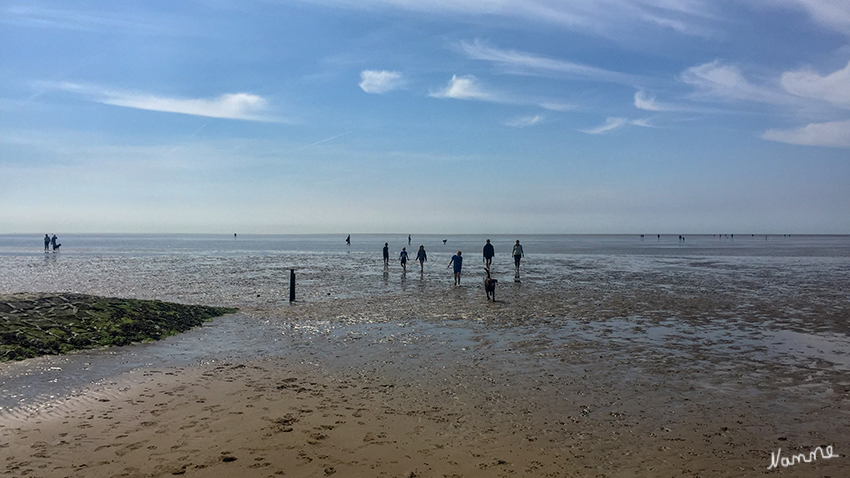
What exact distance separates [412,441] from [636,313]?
14.4 m

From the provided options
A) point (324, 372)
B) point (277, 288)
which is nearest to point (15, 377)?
point (324, 372)

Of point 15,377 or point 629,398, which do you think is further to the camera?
point 15,377

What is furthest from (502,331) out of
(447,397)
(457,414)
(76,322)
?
(76,322)

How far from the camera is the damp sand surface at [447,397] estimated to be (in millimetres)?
6660

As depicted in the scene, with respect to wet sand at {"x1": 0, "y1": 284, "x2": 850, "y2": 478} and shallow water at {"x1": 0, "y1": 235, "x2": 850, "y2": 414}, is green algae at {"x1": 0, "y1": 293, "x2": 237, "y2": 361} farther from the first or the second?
wet sand at {"x1": 0, "y1": 284, "x2": 850, "y2": 478}

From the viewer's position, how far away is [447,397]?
30.5 ft

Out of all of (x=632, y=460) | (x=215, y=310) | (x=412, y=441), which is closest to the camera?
(x=632, y=460)

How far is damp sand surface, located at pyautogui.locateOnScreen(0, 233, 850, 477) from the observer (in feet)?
21.9

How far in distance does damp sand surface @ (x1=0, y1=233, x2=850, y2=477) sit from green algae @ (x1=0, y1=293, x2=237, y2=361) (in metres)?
0.78

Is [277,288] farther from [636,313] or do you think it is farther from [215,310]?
[636,313]

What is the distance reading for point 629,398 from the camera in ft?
30.2

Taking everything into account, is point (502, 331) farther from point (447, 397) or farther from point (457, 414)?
point (457, 414)

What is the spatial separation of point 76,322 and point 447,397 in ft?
37.8

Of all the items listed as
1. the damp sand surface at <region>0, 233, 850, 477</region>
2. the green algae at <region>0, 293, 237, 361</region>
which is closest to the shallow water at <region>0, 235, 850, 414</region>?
the damp sand surface at <region>0, 233, 850, 477</region>
